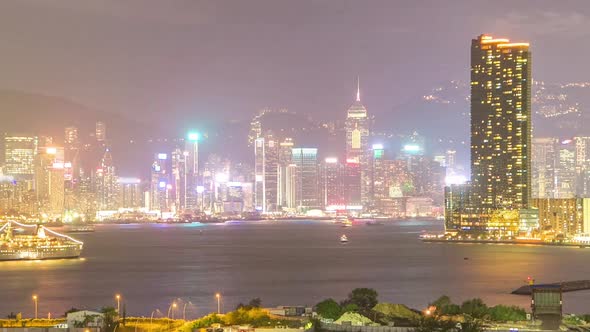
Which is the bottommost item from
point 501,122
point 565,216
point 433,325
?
point 433,325

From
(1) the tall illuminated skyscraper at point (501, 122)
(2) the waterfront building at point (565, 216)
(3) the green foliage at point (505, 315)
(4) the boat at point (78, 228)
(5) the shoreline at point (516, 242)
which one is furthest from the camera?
(4) the boat at point (78, 228)

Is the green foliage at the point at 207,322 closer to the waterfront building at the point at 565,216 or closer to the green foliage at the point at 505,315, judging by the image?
the green foliage at the point at 505,315

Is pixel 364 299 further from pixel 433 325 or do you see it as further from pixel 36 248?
pixel 36 248

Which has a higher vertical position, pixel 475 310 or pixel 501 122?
pixel 501 122

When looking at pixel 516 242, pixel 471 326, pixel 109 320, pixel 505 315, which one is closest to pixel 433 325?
pixel 471 326

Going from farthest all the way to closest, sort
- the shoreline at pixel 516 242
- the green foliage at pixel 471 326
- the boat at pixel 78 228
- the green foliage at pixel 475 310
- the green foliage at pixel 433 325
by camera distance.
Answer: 1. the boat at pixel 78 228
2. the shoreline at pixel 516 242
3. the green foliage at pixel 475 310
4. the green foliage at pixel 433 325
5. the green foliage at pixel 471 326

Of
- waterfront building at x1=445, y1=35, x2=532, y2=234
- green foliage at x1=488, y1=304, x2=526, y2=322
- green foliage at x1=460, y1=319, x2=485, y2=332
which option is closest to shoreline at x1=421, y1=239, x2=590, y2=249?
waterfront building at x1=445, y1=35, x2=532, y2=234

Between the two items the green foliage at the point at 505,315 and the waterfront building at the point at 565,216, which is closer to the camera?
the green foliage at the point at 505,315

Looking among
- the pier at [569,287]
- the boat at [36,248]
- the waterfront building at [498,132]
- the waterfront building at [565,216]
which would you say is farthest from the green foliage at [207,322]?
the waterfront building at [498,132]

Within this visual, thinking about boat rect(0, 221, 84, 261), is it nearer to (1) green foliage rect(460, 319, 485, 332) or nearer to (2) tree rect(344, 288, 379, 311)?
(2) tree rect(344, 288, 379, 311)
